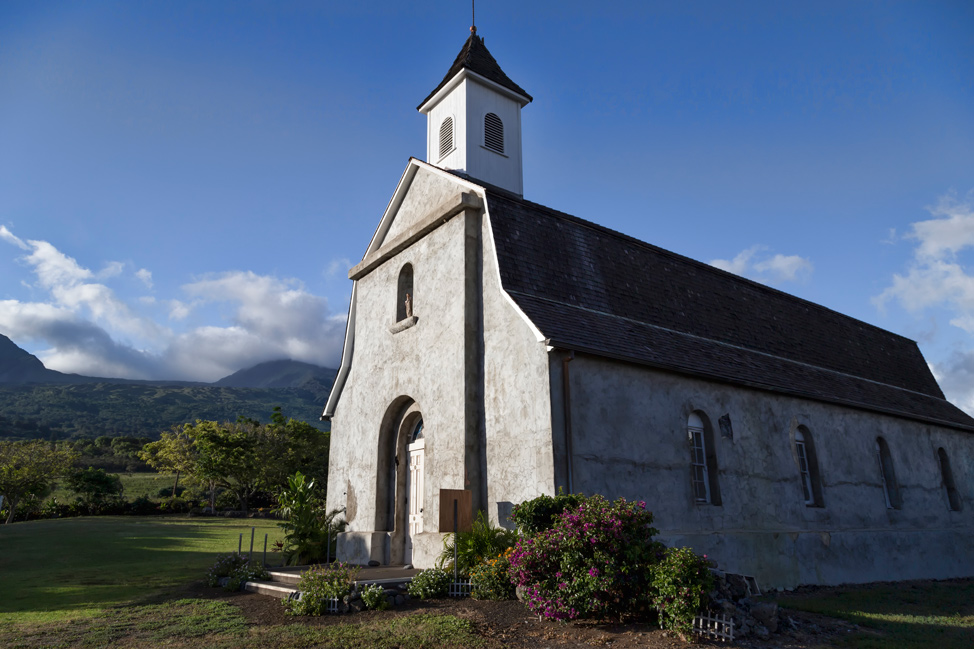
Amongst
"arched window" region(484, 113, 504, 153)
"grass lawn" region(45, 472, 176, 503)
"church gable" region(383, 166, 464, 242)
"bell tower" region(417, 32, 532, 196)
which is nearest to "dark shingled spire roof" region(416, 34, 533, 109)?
"bell tower" region(417, 32, 532, 196)

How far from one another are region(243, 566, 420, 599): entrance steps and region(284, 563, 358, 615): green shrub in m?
0.28

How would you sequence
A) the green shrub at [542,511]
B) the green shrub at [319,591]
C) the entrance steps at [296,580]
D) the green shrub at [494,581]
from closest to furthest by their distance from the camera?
the green shrub at [319,591], the green shrub at [542,511], the green shrub at [494,581], the entrance steps at [296,580]

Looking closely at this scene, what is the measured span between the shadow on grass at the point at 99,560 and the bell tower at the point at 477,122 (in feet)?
46.0

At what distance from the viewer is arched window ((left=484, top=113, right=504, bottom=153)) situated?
20375 mm

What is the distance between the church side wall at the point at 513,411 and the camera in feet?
40.4

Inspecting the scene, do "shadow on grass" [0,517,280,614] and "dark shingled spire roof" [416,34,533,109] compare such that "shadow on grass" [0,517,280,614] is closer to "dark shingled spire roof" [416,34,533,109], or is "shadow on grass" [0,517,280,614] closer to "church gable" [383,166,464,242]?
"church gable" [383,166,464,242]

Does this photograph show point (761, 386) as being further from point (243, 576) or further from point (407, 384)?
point (243, 576)

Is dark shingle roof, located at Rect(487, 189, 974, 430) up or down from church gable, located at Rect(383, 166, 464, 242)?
down

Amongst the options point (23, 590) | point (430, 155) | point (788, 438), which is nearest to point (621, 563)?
point (788, 438)

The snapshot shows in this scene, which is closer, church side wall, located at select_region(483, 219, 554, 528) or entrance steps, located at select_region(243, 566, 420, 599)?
entrance steps, located at select_region(243, 566, 420, 599)

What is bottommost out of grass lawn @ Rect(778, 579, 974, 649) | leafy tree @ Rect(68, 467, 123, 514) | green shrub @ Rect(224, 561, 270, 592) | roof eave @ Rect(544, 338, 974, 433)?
grass lawn @ Rect(778, 579, 974, 649)

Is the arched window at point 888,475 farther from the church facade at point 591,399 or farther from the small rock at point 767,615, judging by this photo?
the small rock at point 767,615

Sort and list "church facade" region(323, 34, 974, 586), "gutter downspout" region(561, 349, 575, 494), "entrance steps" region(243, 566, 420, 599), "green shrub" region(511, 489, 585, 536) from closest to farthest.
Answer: "green shrub" region(511, 489, 585, 536)
"entrance steps" region(243, 566, 420, 599)
"gutter downspout" region(561, 349, 575, 494)
"church facade" region(323, 34, 974, 586)

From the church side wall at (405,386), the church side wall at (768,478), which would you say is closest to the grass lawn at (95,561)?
the church side wall at (405,386)
